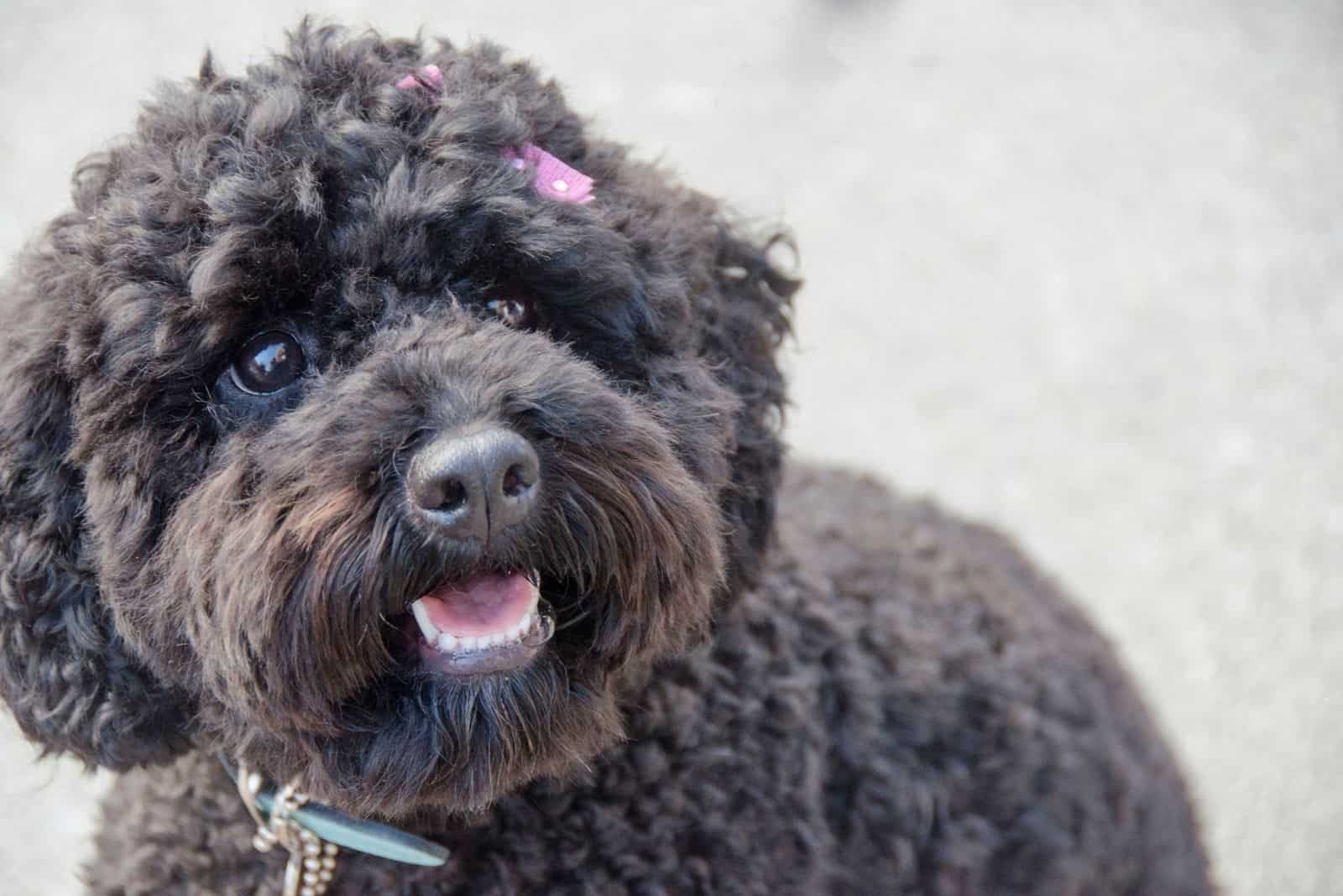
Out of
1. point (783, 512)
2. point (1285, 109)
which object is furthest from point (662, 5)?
point (783, 512)

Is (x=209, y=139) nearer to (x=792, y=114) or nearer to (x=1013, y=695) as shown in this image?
(x=1013, y=695)

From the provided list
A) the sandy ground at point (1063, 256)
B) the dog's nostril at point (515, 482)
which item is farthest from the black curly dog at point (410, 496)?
the sandy ground at point (1063, 256)

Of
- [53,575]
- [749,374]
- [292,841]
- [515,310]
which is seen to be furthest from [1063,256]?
[53,575]

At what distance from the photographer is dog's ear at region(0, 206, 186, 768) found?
1790 mm

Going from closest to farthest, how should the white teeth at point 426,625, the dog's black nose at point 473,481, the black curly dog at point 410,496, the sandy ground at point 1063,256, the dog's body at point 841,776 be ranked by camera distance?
the dog's black nose at point 473,481 → the black curly dog at point 410,496 → the white teeth at point 426,625 → the dog's body at point 841,776 → the sandy ground at point 1063,256

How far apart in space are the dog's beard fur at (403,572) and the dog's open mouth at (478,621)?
3 cm

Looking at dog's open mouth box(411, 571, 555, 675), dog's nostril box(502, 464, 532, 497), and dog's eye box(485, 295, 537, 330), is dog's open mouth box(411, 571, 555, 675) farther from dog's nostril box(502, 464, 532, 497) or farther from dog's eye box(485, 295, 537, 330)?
dog's eye box(485, 295, 537, 330)

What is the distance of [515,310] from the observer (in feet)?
6.19

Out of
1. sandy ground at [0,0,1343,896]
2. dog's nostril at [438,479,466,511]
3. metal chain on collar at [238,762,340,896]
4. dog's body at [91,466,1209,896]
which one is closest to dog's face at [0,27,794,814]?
dog's nostril at [438,479,466,511]

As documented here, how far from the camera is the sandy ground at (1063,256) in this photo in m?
3.87

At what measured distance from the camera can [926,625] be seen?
2436 mm

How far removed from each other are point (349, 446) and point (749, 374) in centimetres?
78

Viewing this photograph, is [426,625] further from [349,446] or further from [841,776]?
[841,776]

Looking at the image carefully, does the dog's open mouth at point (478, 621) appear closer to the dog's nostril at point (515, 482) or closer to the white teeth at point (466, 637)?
the white teeth at point (466, 637)
